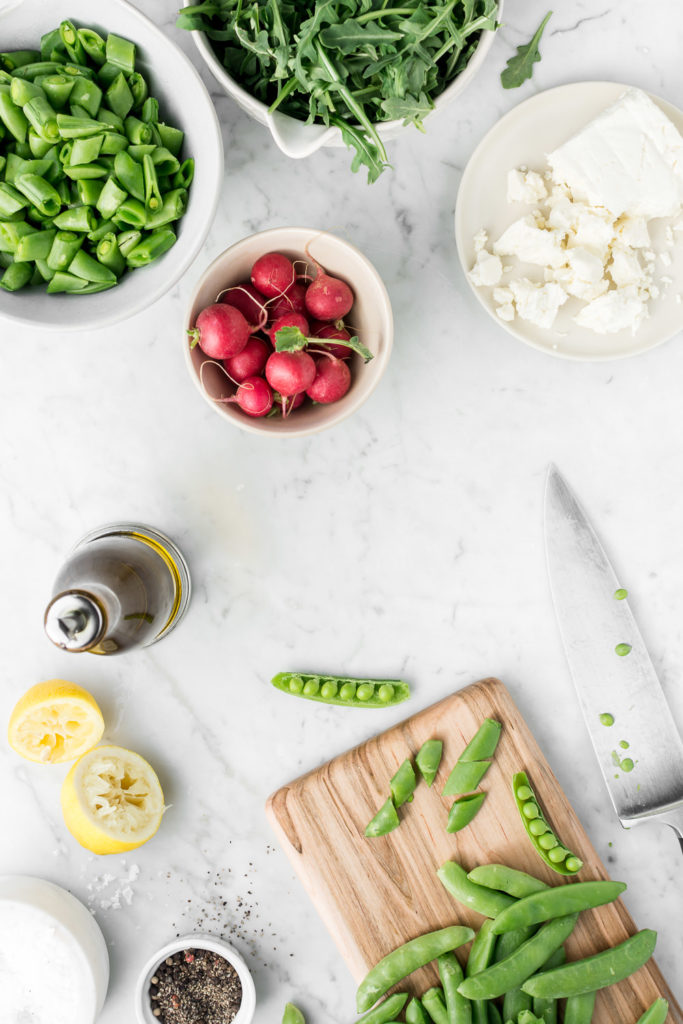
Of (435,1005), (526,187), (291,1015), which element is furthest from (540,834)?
(526,187)

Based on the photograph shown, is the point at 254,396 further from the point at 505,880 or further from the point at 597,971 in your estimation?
the point at 597,971

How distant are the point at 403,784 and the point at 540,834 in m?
0.21

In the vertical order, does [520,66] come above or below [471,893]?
above

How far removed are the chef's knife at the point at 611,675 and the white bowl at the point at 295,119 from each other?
557mm

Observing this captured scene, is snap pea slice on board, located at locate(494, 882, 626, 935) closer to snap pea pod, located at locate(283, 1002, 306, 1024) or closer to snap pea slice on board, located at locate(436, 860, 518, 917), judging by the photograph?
snap pea slice on board, located at locate(436, 860, 518, 917)

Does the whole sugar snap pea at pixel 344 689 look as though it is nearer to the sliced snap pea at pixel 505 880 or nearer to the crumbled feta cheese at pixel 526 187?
the sliced snap pea at pixel 505 880

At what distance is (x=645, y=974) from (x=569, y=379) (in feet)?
3.00

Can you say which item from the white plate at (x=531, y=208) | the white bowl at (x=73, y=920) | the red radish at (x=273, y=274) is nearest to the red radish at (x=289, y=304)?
the red radish at (x=273, y=274)

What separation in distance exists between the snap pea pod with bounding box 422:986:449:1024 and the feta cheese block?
1.16 m

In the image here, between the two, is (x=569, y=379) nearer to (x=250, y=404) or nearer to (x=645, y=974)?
(x=250, y=404)

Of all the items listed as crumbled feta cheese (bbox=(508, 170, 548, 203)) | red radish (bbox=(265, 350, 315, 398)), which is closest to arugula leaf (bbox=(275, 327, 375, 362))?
red radish (bbox=(265, 350, 315, 398))

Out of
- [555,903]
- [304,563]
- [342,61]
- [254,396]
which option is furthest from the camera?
[304,563]

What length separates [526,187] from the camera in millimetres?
1121

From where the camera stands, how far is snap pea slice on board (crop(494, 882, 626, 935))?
1.09m
